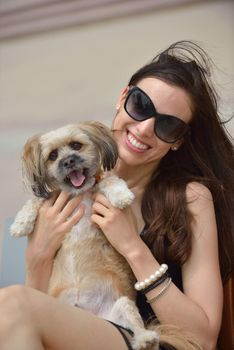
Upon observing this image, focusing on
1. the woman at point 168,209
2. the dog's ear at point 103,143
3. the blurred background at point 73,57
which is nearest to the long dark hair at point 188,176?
the woman at point 168,209

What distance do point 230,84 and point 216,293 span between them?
136 cm

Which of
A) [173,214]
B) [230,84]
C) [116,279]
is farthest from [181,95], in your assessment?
[230,84]

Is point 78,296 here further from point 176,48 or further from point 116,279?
point 176,48

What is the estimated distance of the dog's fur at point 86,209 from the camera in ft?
4.82

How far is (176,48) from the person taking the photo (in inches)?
80.2

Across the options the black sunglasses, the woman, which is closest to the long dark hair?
the woman

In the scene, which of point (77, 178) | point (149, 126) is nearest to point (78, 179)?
point (77, 178)

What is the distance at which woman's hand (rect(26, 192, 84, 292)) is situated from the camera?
60.9 inches

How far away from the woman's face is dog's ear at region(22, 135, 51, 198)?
0.30m

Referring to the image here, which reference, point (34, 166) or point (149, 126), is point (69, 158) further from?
point (149, 126)

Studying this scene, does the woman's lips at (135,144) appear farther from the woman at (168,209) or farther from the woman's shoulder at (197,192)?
the woman's shoulder at (197,192)

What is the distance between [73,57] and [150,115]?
4.81 feet

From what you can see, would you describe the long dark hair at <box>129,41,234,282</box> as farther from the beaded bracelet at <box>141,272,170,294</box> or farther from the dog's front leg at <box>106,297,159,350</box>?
the dog's front leg at <box>106,297,159,350</box>

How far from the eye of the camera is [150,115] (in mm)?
1622
